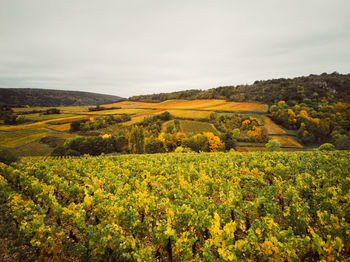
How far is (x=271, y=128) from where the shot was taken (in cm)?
6344

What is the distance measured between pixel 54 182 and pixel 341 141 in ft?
251

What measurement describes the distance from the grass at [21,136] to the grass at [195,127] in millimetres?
55601

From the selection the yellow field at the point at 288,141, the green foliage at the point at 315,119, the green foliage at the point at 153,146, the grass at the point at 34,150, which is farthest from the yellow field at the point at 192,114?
the grass at the point at 34,150

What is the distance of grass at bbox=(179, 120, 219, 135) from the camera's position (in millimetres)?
Answer: 62444

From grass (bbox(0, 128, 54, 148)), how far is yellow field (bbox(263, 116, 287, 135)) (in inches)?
3554

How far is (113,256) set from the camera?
586 centimetres

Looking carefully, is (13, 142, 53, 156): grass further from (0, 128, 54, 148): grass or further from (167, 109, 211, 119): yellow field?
(167, 109, 211, 119): yellow field

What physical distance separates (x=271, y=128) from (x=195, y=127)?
32.9 meters

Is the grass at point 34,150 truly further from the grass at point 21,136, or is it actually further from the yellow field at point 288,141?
the yellow field at point 288,141

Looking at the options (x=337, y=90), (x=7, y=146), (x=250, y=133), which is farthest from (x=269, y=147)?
(x=337, y=90)

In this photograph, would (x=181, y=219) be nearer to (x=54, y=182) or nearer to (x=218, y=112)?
(x=54, y=182)

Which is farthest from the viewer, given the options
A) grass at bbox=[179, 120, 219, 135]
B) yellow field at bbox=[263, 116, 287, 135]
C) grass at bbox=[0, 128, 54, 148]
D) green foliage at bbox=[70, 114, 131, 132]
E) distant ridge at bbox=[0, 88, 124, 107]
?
distant ridge at bbox=[0, 88, 124, 107]

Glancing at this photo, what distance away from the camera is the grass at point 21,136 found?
4747 cm

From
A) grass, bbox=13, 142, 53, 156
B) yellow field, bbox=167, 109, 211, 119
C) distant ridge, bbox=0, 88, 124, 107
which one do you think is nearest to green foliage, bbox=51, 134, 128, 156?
grass, bbox=13, 142, 53, 156
